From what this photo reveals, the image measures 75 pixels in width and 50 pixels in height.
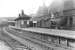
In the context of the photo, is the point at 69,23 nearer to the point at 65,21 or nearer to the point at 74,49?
the point at 65,21

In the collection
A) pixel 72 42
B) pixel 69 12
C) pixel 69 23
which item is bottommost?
pixel 72 42

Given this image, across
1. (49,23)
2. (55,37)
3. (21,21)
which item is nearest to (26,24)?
(21,21)

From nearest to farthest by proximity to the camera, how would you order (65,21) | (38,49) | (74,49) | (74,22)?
(74,49), (38,49), (74,22), (65,21)

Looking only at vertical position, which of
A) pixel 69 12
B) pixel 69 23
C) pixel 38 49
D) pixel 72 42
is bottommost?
pixel 38 49

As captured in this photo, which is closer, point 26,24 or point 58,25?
point 58,25

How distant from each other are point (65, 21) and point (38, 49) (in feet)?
35.7

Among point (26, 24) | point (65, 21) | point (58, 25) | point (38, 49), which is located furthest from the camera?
point (26, 24)

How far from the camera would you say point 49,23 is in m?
24.6

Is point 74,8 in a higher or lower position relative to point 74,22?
higher

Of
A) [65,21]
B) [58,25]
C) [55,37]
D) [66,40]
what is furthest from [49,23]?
[66,40]

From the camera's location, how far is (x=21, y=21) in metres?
36.8

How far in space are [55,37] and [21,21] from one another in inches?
1017

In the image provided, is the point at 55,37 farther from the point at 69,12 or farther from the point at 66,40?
the point at 69,12

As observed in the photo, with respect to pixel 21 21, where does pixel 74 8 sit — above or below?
above
